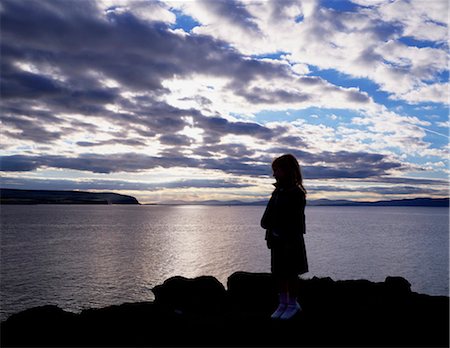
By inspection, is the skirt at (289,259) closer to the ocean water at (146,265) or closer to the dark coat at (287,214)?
the dark coat at (287,214)

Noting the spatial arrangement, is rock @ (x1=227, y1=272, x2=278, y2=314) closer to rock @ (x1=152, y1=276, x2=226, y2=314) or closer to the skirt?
rock @ (x1=152, y1=276, x2=226, y2=314)

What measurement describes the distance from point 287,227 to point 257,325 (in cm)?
246

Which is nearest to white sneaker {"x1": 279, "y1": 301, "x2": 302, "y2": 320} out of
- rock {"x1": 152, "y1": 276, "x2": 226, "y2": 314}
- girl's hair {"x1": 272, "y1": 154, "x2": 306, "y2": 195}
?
girl's hair {"x1": 272, "y1": 154, "x2": 306, "y2": 195}

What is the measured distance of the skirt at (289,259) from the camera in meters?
9.17

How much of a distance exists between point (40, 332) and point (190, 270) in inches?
1661

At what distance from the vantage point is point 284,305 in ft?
30.3

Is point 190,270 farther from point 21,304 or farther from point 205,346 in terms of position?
point 205,346

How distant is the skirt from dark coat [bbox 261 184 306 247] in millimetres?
149

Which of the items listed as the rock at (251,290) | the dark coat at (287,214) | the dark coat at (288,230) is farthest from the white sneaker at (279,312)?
the rock at (251,290)

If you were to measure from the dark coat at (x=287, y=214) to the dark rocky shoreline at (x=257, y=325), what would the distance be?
206cm

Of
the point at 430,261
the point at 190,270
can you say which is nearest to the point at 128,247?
the point at 190,270

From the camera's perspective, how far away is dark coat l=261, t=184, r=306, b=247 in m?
9.15

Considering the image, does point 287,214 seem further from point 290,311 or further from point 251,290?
point 251,290

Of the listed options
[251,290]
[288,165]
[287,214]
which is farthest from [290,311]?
[251,290]
